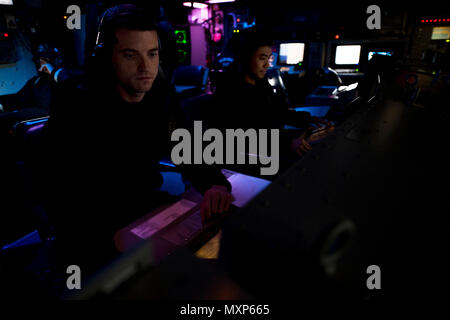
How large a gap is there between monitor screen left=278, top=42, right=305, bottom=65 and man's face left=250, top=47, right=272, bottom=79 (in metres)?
2.33

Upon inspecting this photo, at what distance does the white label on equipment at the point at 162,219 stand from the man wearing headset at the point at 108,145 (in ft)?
0.40

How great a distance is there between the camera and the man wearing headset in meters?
1.03

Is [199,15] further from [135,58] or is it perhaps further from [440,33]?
[135,58]

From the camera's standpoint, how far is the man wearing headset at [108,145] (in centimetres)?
103

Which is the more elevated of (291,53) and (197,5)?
(197,5)

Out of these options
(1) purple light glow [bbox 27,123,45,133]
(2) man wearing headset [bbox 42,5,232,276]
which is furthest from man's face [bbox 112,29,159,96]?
(1) purple light glow [bbox 27,123,45,133]

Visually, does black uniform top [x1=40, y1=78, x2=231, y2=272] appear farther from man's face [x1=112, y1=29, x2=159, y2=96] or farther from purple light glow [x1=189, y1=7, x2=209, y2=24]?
purple light glow [x1=189, y1=7, x2=209, y2=24]

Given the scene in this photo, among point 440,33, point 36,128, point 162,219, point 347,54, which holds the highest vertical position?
point 440,33

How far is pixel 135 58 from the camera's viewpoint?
3.96ft

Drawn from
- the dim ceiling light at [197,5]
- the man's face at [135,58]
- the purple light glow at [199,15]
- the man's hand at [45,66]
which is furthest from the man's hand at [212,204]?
the purple light glow at [199,15]

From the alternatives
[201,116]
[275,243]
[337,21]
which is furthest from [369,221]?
[337,21]

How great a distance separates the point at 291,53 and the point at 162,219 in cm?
394

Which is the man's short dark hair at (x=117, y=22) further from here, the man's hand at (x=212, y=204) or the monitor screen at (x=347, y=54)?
the monitor screen at (x=347, y=54)

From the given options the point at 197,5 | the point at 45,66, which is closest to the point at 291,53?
the point at 45,66
